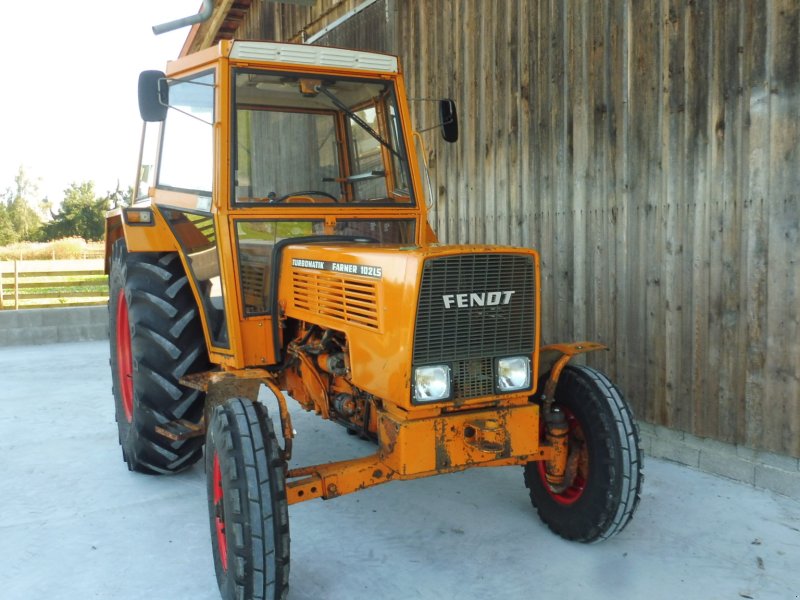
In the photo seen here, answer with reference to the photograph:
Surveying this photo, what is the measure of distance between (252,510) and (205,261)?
160cm

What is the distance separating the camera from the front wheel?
308 centimetres

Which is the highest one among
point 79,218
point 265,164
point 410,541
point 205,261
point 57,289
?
point 79,218

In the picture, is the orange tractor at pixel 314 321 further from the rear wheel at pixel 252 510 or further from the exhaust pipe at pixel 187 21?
the exhaust pipe at pixel 187 21

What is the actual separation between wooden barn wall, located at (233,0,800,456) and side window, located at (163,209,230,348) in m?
2.47

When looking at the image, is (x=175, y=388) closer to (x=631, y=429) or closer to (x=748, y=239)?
(x=631, y=429)

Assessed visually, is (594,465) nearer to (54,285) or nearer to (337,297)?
(337,297)

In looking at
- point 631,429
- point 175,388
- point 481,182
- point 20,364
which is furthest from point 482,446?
point 20,364

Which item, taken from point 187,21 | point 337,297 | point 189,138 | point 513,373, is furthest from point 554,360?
point 187,21

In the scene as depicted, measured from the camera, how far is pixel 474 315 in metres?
2.89

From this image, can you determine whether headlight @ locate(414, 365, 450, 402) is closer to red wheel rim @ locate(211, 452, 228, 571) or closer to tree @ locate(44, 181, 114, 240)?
red wheel rim @ locate(211, 452, 228, 571)

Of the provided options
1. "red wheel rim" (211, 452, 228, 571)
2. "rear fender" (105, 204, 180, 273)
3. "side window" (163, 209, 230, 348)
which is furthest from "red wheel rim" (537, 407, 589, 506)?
"rear fender" (105, 204, 180, 273)

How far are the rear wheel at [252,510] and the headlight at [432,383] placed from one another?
59 cm

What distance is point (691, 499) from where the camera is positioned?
3.80 m

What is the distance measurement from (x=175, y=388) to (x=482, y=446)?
1858 mm
